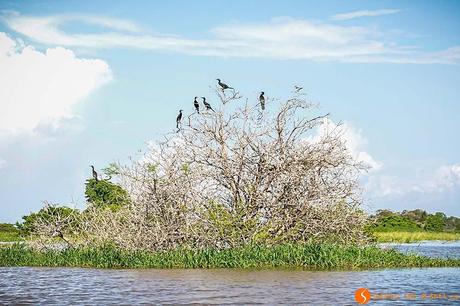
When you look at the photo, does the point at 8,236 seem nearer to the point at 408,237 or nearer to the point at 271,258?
the point at 408,237

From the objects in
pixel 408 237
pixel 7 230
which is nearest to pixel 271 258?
pixel 408 237

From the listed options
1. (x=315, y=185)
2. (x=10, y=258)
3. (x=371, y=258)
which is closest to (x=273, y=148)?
(x=315, y=185)

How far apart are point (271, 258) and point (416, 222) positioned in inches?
1416

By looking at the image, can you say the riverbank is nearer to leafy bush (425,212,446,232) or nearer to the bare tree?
leafy bush (425,212,446,232)

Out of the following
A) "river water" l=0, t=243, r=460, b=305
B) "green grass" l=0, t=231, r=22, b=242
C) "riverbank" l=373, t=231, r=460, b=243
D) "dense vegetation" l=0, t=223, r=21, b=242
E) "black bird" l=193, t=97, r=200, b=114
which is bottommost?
"river water" l=0, t=243, r=460, b=305

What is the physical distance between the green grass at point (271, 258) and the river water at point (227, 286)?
746 millimetres

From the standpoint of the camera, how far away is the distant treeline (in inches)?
2084

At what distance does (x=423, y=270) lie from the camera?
868 inches

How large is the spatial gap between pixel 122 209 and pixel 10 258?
14.7ft

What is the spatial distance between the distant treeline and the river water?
29110mm

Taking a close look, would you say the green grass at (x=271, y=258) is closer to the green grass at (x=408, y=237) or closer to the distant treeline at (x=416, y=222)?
→ the green grass at (x=408, y=237)

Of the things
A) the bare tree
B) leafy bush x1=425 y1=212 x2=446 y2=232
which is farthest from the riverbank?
the bare tree

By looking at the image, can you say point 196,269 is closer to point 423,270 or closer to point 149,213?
point 149,213

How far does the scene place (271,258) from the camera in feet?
73.8
